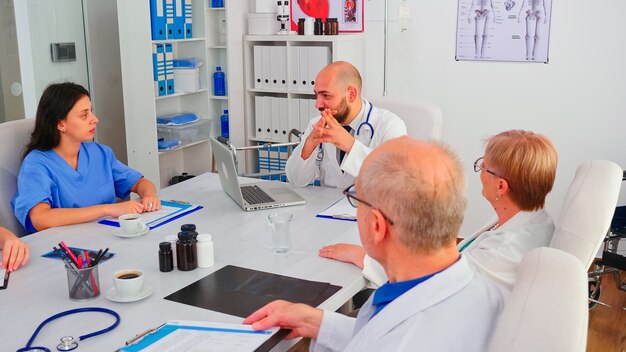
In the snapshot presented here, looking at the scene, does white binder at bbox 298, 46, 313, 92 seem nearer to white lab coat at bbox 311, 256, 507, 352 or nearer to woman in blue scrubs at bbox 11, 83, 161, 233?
woman in blue scrubs at bbox 11, 83, 161, 233

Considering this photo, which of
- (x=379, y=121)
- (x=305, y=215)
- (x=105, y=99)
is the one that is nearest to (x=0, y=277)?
(x=305, y=215)

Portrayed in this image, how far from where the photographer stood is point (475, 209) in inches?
181

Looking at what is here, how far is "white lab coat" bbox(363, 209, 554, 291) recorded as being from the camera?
5.84 ft

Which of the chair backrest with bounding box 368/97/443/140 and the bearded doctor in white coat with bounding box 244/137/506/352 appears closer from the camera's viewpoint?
the bearded doctor in white coat with bounding box 244/137/506/352

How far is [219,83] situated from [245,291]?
3.22 meters

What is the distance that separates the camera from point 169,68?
177 inches

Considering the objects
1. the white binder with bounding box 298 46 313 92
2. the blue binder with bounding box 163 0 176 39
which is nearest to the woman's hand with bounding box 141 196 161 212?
the blue binder with bounding box 163 0 176 39

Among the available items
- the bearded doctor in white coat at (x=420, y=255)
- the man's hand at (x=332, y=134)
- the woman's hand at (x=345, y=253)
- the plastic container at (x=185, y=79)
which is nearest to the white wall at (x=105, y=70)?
the plastic container at (x=185, y=79)

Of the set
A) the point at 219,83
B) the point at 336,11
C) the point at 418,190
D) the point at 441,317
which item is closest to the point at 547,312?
the point at 441,317

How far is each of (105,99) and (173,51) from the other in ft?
1.99

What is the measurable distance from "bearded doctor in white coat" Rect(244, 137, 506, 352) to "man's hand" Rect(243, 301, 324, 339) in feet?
1.16

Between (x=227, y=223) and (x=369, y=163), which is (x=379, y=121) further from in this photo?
(x=369, y=163)

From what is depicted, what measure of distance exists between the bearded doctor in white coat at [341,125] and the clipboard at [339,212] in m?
0.39

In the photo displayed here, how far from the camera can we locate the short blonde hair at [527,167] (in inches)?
75.9
